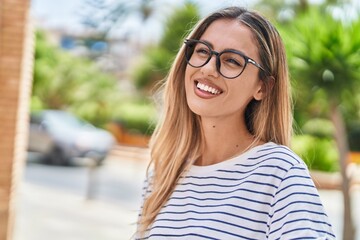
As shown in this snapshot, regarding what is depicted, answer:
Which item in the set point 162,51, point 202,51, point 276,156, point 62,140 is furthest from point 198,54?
point 162,51

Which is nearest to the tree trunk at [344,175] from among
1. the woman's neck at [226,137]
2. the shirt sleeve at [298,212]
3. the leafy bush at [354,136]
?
the woman's neck at [226,137]

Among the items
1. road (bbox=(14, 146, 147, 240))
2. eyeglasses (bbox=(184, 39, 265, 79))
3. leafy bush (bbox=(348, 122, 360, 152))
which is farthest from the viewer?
leafy bush (bbox=(348, 122, 360, 152))

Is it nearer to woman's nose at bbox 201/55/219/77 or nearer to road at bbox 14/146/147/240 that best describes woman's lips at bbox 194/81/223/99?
woman's nose at bbox 201/55/219/77

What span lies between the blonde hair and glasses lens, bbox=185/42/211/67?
0.03 m

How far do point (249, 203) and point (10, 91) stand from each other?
3279 millimetres

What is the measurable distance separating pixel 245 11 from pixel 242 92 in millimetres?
168

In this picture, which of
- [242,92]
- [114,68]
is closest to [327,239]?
[242,92]

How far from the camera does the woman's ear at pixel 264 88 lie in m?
1.27

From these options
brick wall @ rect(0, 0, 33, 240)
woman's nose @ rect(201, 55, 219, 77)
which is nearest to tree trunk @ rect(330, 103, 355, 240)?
brick wall @ rect(0, 0, 33, 240)

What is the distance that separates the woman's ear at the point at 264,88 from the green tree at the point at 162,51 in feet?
57.4

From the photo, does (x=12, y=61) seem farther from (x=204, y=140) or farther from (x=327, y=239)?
(x=327, y=239)

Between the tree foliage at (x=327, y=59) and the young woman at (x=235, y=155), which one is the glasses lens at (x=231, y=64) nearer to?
the young woman at (x=235, y=155)

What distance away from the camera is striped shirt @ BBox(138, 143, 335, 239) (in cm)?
104

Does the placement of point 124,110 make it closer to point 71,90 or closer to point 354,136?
point 71,90
